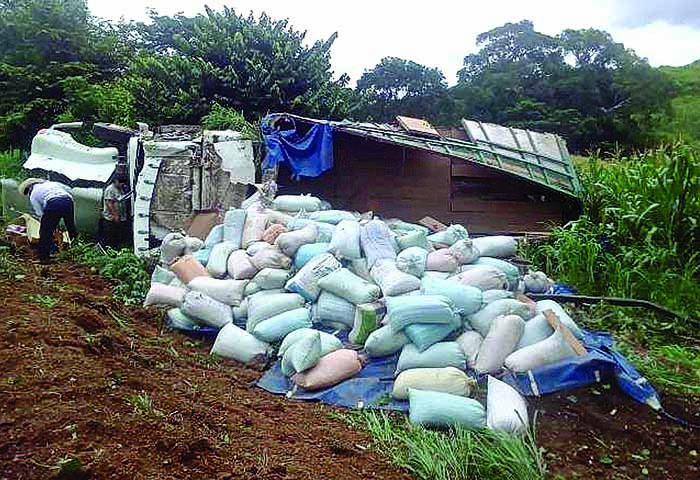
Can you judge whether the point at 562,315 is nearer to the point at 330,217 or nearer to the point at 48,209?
the point at 330,217

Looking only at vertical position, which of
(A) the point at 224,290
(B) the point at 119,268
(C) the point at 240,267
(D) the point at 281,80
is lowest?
(B) the point at 119,268

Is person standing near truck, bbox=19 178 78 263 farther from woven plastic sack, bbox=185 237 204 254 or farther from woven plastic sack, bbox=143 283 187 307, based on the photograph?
woven plastic sack, bbox=143 283 187 307

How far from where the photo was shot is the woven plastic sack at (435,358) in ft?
11.7

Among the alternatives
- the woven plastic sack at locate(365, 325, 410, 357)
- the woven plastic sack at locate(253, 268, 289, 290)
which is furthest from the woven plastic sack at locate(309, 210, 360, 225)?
the woven plastic sack at locate(365, 325, 410, 357)

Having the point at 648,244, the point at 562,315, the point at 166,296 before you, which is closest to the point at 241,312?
the point at 166,296

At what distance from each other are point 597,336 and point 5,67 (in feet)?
41.8

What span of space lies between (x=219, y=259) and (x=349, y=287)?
1.32 m

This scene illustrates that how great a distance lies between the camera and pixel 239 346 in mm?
4117

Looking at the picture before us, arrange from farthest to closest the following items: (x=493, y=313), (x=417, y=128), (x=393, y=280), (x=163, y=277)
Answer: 1. (x=417, y=128)
2. (x=163, y=277)
3. (x=393, y=280)
4. (x=493, y=313)

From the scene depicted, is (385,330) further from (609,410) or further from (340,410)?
(609,410)

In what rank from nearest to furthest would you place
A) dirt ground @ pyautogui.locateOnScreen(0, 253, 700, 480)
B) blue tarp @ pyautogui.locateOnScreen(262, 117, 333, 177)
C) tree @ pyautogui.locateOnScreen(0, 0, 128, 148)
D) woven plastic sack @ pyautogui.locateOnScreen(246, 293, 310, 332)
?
dirt ground @ pyautogui.locateOnScreen(0, 253, 700, 480)
woven plastic sack @ pyautogui.locateOnScreen(246, 293, 310, 332)
blue tarp @ pyautogui.locateOnScreen(262, 117, 333, 177)
tree @ pyautogui.locateOnScreen(0, 0, 128, 148)

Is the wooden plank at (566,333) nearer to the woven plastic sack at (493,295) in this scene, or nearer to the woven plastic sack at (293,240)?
the woven plastic sack at (493,295)

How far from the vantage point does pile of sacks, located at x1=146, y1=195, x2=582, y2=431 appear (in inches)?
136

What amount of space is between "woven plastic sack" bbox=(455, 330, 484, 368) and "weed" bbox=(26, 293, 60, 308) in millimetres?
2521
